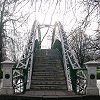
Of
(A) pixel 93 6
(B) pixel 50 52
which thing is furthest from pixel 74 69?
(B) pixel 50 52

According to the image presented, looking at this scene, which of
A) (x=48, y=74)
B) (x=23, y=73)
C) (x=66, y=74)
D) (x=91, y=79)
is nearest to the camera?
(x=91, y=79)

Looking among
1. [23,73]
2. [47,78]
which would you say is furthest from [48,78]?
[23,73]

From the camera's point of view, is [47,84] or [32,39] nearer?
[47,84]

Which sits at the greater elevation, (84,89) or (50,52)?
(50,52)

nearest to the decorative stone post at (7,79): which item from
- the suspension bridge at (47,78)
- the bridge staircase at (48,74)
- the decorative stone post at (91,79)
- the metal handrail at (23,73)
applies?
the suspension bridge at (47,78)

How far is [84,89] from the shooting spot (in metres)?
10.6

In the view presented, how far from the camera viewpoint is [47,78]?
1337 centimetres

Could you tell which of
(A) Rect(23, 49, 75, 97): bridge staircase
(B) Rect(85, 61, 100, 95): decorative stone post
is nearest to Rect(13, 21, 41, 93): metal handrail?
(A) Rect(23, 49, 75, 97): bridge staircase

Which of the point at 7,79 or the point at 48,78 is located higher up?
the point at 7,79

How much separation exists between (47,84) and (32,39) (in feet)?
18.3

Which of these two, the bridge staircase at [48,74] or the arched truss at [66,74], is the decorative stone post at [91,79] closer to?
the arched truss at [66,74]

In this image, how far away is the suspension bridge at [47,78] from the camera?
1045 cm

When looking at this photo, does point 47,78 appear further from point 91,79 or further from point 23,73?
point 91,79

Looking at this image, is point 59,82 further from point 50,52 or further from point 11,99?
point 50,52
